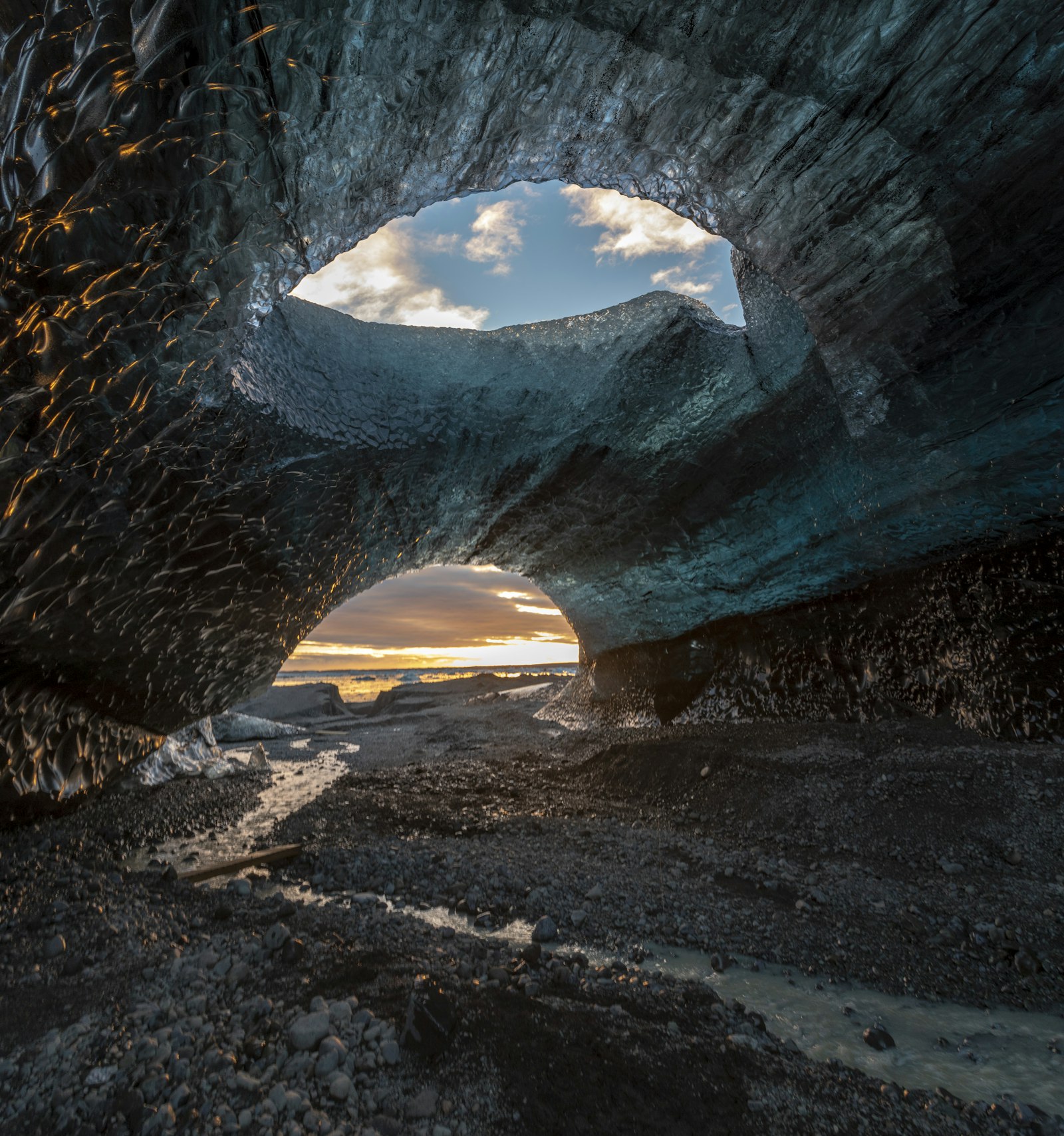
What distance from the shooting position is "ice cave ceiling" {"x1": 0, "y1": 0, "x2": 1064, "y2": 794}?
6.69 ft

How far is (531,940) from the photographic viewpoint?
84.6 inches

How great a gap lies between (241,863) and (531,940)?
177 cm

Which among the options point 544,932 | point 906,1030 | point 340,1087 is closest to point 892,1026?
point 906,1030

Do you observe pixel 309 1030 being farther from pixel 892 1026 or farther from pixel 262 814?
pixel 262 814

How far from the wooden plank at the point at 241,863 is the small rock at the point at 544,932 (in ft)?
5.41

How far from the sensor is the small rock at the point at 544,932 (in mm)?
2141

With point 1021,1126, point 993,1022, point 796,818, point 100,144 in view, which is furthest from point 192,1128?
point 796,818

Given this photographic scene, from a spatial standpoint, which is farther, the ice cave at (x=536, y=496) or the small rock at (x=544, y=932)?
the small rock at (x=544, y=932)

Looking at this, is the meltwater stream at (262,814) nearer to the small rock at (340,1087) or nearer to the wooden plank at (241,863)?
the wooden plank at (241,863)

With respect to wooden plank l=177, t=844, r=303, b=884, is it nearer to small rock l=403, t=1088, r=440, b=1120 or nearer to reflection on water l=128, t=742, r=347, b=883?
reflection on water l=128, t=742, r=347, b=883

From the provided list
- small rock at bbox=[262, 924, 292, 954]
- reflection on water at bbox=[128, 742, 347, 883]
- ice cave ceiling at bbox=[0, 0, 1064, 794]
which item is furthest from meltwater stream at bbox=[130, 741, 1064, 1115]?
ice cave ceiling at bbox=[0, 0, 1064, 794]

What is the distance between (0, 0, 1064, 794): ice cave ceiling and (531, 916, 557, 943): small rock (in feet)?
8.79

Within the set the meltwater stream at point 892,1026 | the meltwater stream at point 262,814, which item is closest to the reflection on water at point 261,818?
the meltwater stream at point 262,814

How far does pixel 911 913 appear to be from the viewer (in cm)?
232
